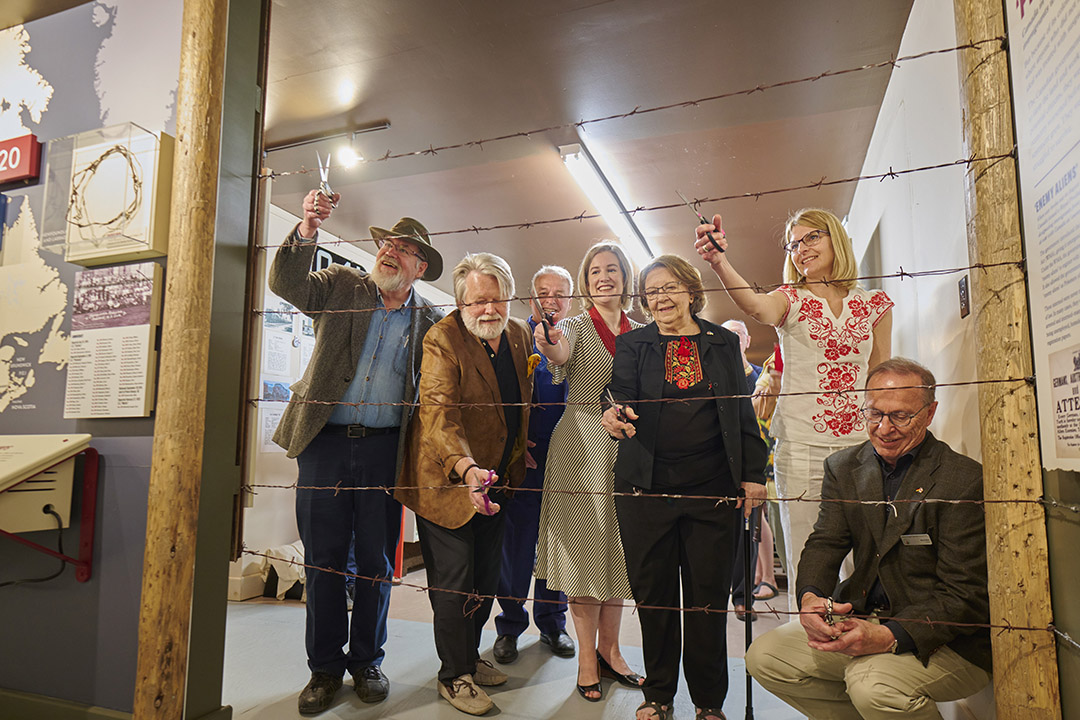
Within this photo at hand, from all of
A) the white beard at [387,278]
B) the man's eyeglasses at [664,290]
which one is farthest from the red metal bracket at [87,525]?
the man's eyeglasses at [664,290]

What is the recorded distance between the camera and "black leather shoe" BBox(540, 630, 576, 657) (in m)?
2.68

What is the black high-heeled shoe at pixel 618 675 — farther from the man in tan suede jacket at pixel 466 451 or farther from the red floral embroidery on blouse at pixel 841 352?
the red floral embroidery on blouse at pixel 841 352

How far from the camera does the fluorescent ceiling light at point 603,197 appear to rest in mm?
3844

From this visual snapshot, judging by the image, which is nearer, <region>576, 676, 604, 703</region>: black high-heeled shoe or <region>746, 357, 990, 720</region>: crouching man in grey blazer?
<region>746, 357, 990, 720</region>: crouching man in grey blazer

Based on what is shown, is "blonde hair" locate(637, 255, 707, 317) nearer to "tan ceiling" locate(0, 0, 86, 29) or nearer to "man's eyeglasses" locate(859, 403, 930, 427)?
"man's eyeglasses" locate(859, 403, 930, 427)

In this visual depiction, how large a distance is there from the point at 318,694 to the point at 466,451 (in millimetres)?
919

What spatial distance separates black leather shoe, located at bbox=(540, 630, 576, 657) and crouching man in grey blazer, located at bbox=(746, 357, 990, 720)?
3.70 feet

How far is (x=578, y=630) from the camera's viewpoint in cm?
223

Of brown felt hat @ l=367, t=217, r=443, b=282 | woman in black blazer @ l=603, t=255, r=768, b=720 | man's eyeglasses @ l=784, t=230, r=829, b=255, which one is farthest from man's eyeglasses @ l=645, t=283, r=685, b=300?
brown felt hat @ l=367, t=217, r=443, b=282

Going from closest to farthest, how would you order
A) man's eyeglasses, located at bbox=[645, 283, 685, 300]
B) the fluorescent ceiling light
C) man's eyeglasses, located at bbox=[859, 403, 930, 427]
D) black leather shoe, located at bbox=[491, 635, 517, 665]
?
man's eyeglasses, located at bbox=[859, 403, 930, 427] < man's eyeglasses, located at bbox=[645, 283, 685, 300] < black leather shoe, located at bbox=[491, 635, 517, 665] < the fluorescent ceiling light

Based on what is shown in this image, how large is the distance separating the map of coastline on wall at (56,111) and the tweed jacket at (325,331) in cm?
56

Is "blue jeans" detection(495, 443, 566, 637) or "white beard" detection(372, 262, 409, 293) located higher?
"white beard" detection(372, 262, 409, 293)

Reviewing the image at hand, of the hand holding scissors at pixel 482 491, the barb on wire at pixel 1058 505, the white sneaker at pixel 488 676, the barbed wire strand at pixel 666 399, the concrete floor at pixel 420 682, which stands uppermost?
the barbed wire strand at pixel 666 399

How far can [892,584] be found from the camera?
61.6 inches
